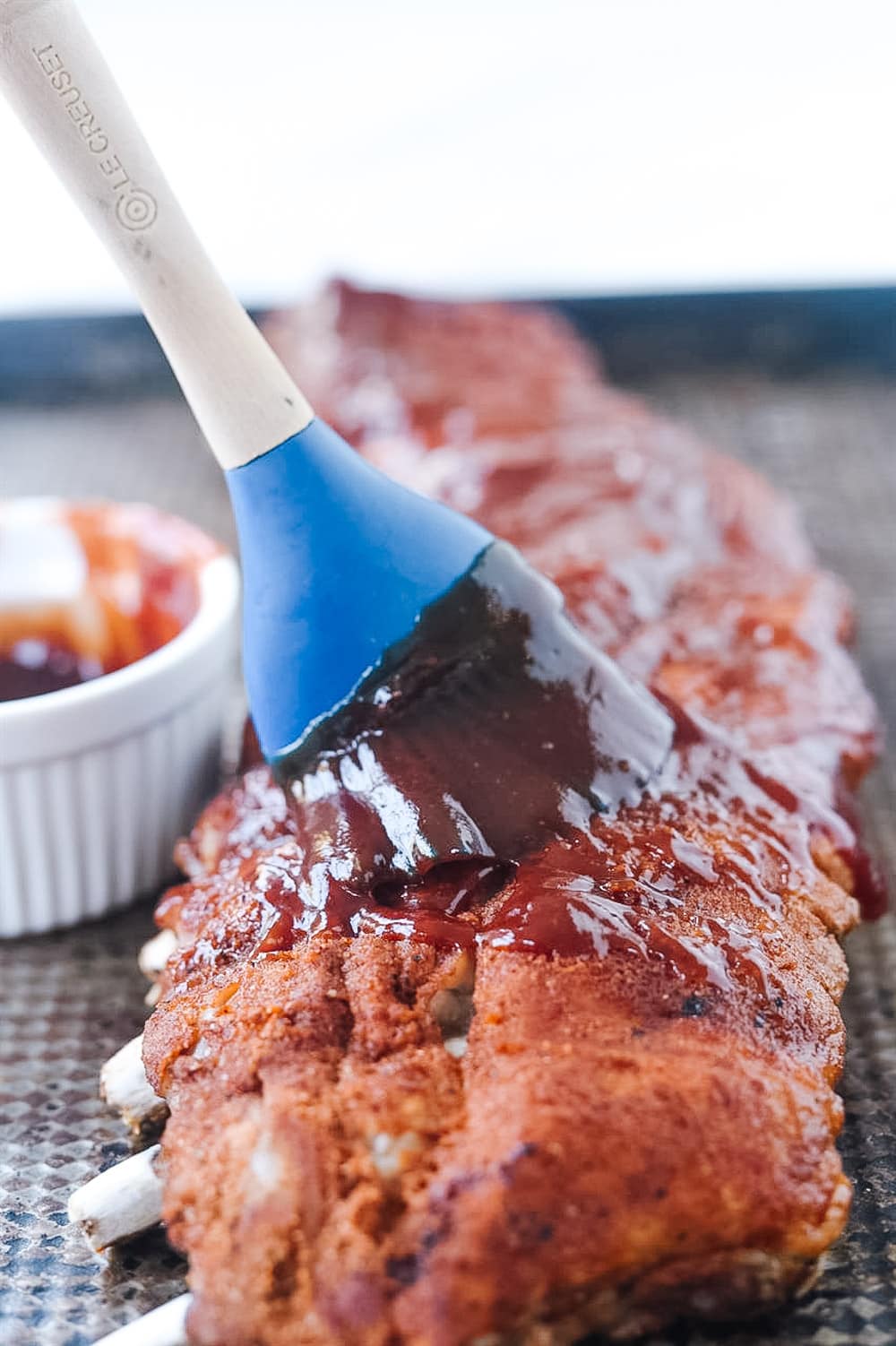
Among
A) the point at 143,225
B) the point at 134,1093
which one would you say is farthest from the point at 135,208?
the point at 134,1093

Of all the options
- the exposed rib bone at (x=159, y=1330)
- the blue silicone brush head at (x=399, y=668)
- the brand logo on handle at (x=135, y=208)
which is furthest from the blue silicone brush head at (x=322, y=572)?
the exposed rib bone at (x=159, y=1330)

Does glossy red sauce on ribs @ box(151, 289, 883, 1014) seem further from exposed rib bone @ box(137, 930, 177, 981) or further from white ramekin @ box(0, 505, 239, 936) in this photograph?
white ramekin @ box(0, 505, 239, 936)

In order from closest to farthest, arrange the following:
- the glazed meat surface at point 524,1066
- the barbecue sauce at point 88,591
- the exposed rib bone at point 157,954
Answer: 1. the glazed meat surface at point 524,1066
2. the exposed rib bone at point 157,954
3. the barbecue sauce at point 88,591

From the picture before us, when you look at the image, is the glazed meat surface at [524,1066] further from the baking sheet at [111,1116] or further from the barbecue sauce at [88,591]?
the barbecue sauce at [88,591]

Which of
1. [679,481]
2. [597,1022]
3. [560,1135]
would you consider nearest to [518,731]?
[597,1022]

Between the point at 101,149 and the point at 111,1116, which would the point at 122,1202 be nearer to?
the point at 111,1116

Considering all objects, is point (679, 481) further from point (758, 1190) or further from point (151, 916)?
point (758, 1190)
